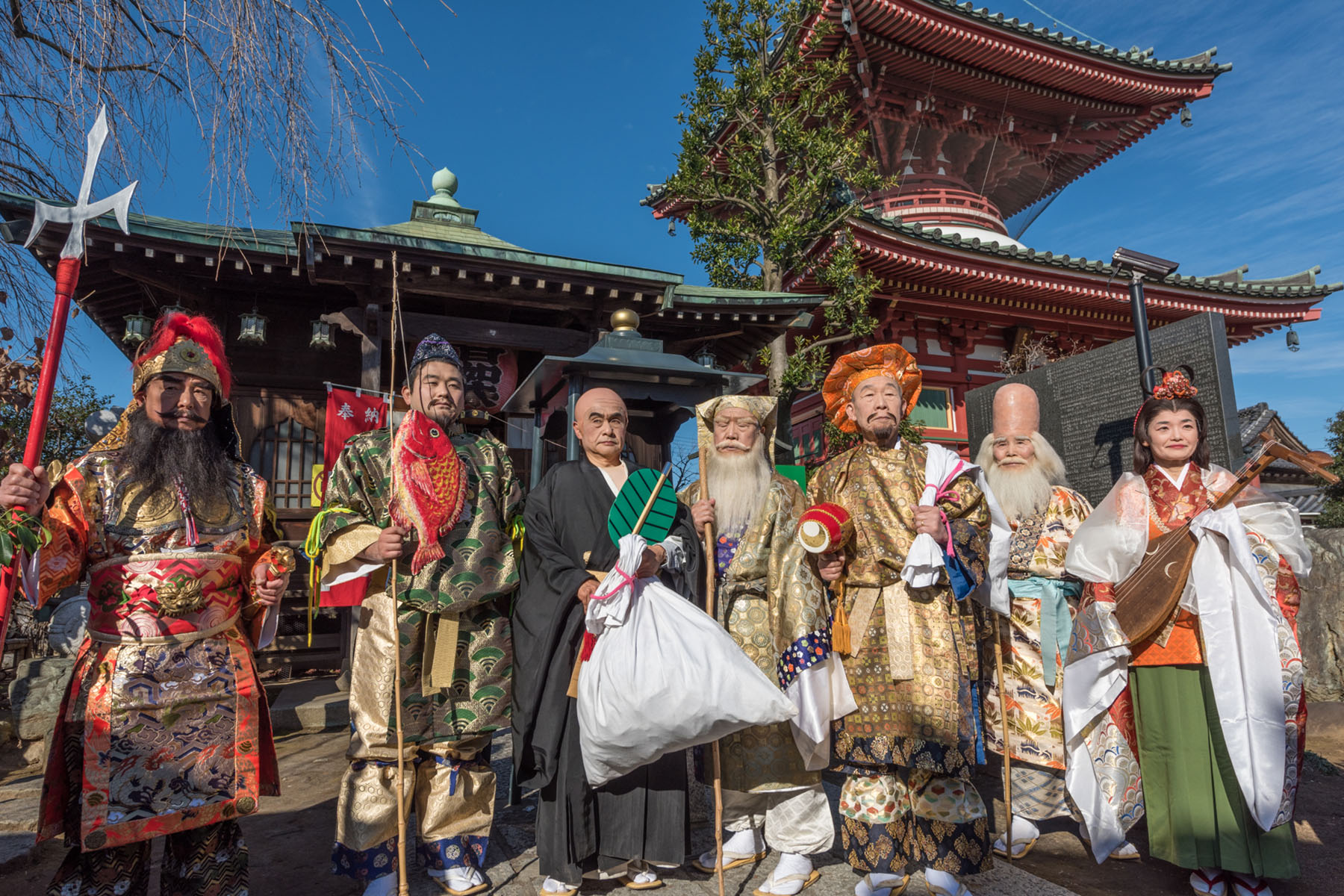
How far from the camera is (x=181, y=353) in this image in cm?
249

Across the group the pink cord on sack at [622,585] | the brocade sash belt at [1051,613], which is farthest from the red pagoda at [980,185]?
the pink cord on sack at [622,585]

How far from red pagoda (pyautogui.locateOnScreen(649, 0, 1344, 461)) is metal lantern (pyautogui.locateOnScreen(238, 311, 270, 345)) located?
6.27 metres

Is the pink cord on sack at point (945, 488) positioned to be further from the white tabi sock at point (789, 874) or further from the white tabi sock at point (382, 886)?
the white tabi sock at point (382, 886)

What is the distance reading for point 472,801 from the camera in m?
2.96

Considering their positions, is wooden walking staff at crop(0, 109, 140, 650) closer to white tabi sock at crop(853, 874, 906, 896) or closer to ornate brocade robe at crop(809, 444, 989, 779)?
ornate brocade robe at crop(809, 444, 989, 779)

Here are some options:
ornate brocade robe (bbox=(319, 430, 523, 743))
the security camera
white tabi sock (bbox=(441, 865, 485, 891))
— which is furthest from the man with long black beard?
the security camera

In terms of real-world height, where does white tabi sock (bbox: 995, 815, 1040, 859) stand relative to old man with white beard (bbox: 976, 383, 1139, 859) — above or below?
below

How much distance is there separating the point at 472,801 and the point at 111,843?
1219 millimetres

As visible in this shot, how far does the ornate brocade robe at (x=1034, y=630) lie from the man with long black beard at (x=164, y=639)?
3.32 meters

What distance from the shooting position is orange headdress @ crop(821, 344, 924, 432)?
3.29 meters

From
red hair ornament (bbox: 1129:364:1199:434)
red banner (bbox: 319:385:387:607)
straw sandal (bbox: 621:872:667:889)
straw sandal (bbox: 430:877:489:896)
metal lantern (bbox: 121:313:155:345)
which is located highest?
metal lantern (bbox: 121:313:155:345)

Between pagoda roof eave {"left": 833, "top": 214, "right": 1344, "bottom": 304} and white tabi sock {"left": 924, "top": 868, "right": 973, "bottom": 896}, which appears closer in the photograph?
Answer: white tabi sock {"left": 924, "top": 868, "right": 973, "bottom": 896}

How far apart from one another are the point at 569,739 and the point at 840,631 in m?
1.20

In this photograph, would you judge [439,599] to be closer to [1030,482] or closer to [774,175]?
[1030,482]
